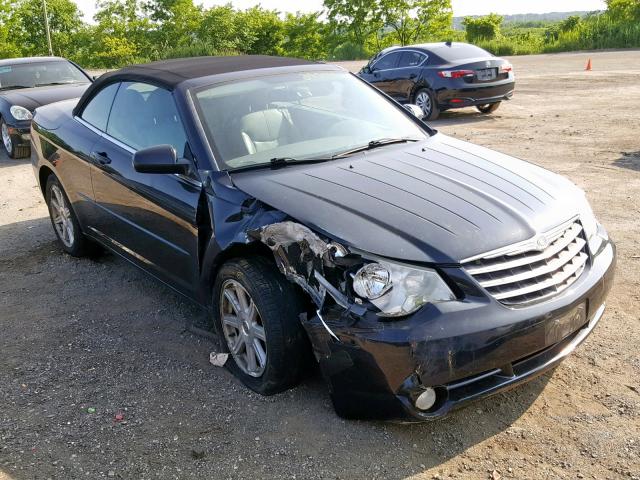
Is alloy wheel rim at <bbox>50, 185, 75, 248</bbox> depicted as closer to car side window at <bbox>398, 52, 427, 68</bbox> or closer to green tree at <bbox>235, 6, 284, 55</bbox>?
car side window at <bbox>398, 52, 427, 68</bbox>

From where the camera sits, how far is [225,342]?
12.7 ft

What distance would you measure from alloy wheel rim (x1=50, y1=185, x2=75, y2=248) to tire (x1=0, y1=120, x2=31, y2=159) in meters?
5.14

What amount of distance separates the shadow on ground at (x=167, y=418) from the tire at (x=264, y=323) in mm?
148

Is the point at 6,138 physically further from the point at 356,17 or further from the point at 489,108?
the point at 356,17

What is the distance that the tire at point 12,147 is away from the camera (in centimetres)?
1061

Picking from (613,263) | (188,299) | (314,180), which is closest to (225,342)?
(188,299)

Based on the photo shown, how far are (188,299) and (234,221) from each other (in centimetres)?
85

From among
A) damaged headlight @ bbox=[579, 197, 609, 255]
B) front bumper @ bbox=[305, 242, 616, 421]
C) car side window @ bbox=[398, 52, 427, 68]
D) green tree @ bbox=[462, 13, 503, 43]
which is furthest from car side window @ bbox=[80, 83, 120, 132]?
green tree @ bbox=[462, 13, 503, 43]

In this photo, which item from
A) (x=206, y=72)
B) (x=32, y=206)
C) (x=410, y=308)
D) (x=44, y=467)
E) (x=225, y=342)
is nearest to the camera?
(x=410, y=308)

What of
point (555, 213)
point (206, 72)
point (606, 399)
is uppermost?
point (206, 72)

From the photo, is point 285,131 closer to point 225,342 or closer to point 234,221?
point 234,221

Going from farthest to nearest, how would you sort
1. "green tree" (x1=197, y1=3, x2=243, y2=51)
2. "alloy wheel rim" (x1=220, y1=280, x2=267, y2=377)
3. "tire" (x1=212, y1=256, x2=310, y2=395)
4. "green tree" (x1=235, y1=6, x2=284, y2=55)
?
1. "green tree" (x1=235, y1=6, x2=284, y2=55)
2. "green tree" (x1=197, y1=3, x2=243, y2=51)
3. "alloy wheel rim" (x1=220, y1=280, x2=267, y2=377)
4. "tire" (x1=212, y1=256, x2=310, y2=395)

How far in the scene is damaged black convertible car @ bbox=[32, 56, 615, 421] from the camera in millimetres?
2939

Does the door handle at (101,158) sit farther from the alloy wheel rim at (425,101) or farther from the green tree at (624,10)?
the green tree at (624,10)
